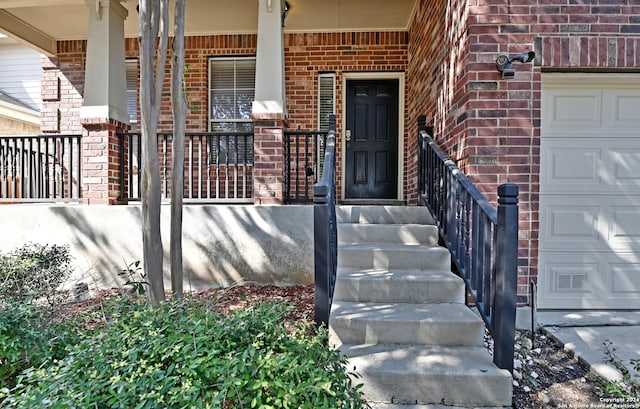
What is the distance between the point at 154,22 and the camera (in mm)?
2590

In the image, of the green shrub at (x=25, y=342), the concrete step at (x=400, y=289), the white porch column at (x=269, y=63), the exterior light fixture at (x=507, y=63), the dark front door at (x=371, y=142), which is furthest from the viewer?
the dark front door at (x=371, y=142)

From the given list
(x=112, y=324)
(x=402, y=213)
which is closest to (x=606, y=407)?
(x=402, y=213)

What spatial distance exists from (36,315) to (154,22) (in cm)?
204

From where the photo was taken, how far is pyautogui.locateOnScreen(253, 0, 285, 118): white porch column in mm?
4379

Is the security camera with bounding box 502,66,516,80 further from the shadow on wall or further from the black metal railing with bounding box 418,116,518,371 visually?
the shadow on wall

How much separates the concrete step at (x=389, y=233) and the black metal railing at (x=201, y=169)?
58.4 inches

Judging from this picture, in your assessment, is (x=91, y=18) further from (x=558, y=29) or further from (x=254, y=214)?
(x=558, y=29)

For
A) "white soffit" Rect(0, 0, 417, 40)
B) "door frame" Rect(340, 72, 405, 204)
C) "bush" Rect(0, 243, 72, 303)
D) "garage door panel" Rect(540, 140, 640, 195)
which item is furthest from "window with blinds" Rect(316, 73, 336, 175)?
"bush" Rect(0, 243, 72, 303)

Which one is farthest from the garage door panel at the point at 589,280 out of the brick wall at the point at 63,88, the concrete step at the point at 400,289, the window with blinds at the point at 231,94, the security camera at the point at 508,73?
the brick wall at the point at 63,88

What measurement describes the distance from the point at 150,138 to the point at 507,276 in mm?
2493

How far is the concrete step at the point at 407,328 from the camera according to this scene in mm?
2594

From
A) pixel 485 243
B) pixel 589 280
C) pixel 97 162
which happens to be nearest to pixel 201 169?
pixel 97 162

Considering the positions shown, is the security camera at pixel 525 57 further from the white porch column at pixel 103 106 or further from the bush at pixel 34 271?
the white porch column at pixel 103 106

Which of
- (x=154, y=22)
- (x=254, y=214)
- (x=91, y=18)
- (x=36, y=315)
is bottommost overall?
(x=36, y=315)
